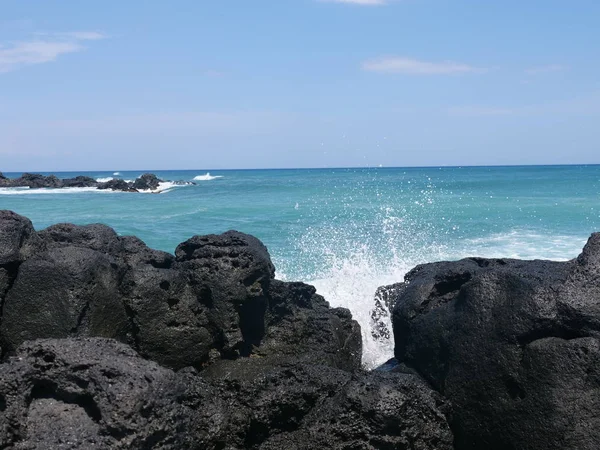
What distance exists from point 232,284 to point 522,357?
8.88 feet

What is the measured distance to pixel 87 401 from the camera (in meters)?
3.49

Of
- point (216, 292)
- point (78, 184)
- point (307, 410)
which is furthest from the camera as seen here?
point (78, 184)

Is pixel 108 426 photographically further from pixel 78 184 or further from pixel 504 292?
pixel 78 184

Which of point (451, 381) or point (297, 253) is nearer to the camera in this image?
point (451, 381)

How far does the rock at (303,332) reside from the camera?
250 inches

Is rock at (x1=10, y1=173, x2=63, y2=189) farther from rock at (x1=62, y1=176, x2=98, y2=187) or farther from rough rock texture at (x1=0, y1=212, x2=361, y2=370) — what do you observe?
rough rock texture at (x1=0, y1=212, x2=361, y2=370)

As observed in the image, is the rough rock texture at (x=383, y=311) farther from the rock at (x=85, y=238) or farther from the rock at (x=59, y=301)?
the rock at (x=59, y=301)

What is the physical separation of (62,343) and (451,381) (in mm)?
2521

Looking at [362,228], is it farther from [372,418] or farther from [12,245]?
[372,418]

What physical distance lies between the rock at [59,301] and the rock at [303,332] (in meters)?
1.61

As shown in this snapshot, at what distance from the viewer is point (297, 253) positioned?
15852 millimetres

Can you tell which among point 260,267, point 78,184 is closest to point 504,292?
point 260,267

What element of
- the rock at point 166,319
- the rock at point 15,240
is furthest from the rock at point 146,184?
the rock at point 166,319

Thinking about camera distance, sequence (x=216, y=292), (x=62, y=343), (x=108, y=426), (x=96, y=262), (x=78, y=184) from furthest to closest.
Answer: (x=78, y=184)
(x=216, y=292)
(x=96, y=262)
(x=62, y=343)
(x=108, y=426)
